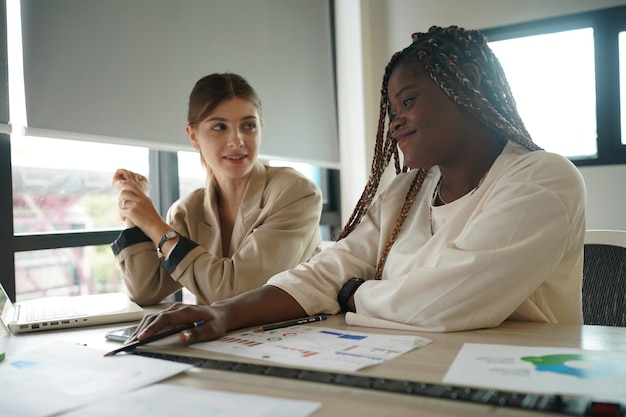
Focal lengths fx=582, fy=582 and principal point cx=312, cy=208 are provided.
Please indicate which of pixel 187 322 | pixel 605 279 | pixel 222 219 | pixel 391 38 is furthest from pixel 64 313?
pixel 391 38

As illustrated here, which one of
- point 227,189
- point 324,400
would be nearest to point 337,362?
point 324,400

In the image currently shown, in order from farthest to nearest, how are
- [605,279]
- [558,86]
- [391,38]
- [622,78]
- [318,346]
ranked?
[391,38]
[558,86]
[622,78]
[605,279]
[318,346]

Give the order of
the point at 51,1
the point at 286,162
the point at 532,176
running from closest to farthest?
1. the point at 532,176
2. the point at 51,1
3. the point at 286,162

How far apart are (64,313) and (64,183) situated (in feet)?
3.42

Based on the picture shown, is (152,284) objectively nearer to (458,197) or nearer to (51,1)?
(458,197)

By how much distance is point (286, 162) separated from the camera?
3496mm

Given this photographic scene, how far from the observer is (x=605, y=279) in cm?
159

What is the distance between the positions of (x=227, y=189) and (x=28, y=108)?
725 millimetres

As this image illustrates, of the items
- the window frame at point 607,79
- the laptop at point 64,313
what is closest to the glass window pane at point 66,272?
the laptop at point 64,313

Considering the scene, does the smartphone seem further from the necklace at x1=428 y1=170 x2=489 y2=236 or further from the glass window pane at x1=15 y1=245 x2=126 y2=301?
the glass window pane at x1=15 y1=245 x2=126 y2=301

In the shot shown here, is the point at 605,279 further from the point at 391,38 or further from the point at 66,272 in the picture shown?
the point at 391,38

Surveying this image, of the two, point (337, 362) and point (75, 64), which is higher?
point (75, 64)

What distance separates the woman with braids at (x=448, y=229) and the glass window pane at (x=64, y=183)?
1.21m

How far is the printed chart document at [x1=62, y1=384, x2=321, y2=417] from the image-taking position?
0.63 metres
